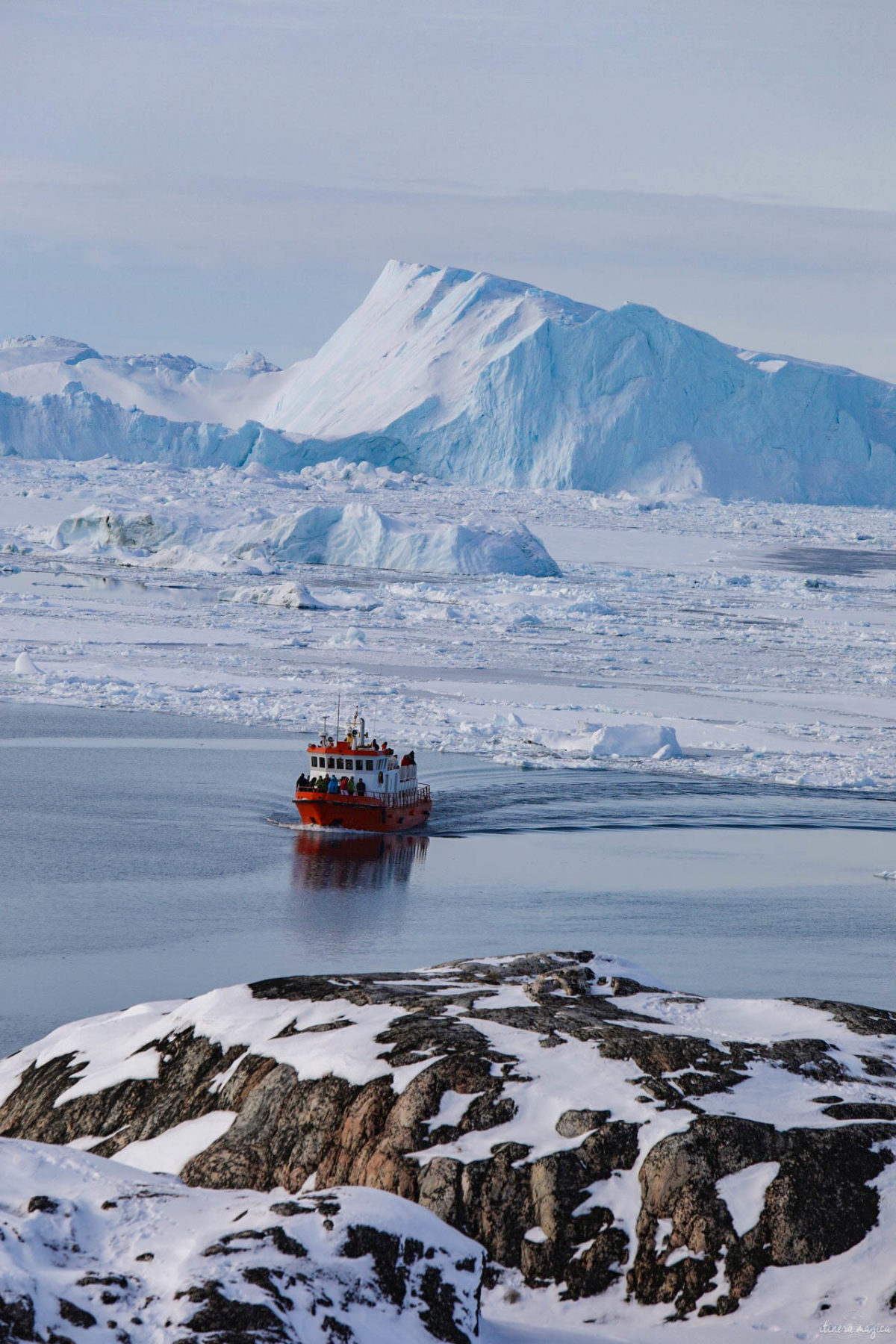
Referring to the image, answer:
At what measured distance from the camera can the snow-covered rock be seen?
4.71 metres

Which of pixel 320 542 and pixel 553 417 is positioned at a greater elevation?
pixel 553 417

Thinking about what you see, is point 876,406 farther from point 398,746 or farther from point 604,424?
point 398,746

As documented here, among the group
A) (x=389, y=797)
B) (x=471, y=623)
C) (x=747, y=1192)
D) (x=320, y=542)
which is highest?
(x=320, y=542)

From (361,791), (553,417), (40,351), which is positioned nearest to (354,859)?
(361,791)

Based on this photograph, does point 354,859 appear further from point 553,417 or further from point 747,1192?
point 553,417

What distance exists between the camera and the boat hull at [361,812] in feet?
70.2

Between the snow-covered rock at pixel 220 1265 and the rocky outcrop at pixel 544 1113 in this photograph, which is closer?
the snow-covered rock at pixel 220 1265

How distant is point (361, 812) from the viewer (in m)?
21.8

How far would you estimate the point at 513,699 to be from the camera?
28297mm

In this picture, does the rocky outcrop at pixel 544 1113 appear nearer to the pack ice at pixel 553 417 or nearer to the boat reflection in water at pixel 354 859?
the boat reflection in water at pixel 354 859

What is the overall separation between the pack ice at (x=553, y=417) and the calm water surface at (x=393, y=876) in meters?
56.1

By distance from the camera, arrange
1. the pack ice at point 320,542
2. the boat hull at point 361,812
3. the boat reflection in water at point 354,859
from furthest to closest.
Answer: the pack ice at point 320,542
the boat hull at point 361,812
the boat reflection in water at point 354,859

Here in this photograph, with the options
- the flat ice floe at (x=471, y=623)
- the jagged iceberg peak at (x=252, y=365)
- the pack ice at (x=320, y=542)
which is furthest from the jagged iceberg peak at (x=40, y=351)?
the pack ice at (x=320, y=542)

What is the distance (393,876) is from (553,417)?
6271 cm
